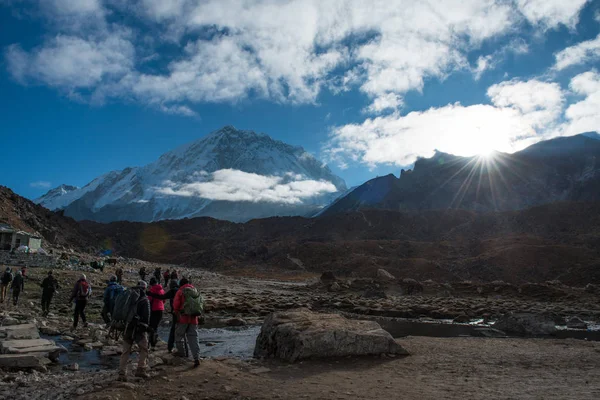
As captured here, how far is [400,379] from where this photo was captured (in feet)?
30.1

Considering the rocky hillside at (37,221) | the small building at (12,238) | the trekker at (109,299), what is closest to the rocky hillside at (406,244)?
the rocky hillside at (37,221)

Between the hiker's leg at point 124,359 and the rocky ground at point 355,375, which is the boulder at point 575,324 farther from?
the hiker's leg at point 124,359

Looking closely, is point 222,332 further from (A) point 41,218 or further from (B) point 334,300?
(A) point 41,218

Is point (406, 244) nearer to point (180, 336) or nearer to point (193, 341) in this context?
point (180, 336)

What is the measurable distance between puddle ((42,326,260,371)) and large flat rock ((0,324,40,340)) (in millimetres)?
1003

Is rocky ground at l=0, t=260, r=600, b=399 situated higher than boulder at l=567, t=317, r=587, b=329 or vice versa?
rocky ground at l=0, t=260, r=600, b=399

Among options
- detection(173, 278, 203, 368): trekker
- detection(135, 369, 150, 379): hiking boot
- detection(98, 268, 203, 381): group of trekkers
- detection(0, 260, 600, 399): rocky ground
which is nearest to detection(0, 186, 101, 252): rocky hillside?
detection(0, 260, 600, 399): rocky ground

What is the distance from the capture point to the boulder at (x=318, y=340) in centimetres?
1098

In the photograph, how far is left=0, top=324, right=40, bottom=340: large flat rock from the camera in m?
10.6

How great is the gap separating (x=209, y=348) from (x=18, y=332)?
17.5 ft

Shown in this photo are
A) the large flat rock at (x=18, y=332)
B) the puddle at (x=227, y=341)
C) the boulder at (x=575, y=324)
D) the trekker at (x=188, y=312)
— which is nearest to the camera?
the trekker at (x=188, y=312)

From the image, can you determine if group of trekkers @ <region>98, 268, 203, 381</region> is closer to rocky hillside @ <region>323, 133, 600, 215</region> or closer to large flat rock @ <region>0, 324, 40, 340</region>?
large flat rock @ <region>0, 324, 40, 340</region>

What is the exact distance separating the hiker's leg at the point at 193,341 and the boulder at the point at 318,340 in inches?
104

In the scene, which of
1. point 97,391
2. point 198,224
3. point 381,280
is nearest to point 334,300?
point 381,280
